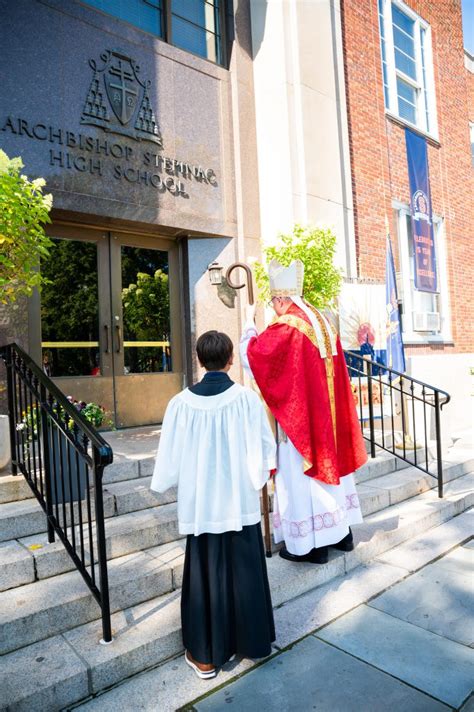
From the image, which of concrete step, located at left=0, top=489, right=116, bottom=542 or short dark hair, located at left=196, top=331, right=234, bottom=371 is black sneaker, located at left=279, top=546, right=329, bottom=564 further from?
short dark hair, located at left=196, top=331, right=234, bottom=371

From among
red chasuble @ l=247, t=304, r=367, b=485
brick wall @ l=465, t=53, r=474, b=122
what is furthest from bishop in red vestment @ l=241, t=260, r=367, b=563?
brick wall @ l=465, t=53, r=474, b=122

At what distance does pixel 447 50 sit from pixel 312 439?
1096cm

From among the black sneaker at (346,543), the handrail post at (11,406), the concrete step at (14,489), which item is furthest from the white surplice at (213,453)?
the handrail post at (11,406)

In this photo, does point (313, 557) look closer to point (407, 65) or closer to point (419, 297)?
point (419, 297)

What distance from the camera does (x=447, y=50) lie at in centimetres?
1099

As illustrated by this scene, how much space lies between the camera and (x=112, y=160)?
20.2ft

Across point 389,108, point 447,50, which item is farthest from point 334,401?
point 447,50

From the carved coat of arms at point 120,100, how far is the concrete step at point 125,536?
4.31m

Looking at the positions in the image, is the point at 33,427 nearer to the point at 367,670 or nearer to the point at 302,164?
the point at 367,670

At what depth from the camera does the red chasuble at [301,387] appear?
3.56 metres

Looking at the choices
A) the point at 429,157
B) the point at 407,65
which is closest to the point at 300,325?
the point at 429,157

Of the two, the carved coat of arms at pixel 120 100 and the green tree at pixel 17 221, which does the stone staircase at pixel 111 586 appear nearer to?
the green tree at pixel 17 221

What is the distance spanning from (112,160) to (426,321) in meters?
6.39

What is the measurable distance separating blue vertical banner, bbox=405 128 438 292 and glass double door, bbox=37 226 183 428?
16.1 feet
